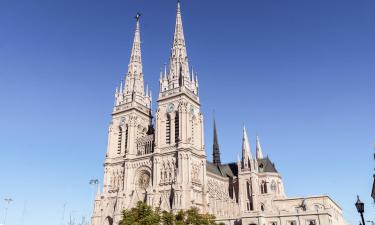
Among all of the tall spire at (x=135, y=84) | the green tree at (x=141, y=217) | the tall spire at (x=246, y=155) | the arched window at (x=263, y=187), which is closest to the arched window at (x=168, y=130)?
the tall spire at (x=135, y=84)

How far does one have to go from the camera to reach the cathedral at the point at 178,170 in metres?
67.4

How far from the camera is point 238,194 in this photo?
8262 centimetres

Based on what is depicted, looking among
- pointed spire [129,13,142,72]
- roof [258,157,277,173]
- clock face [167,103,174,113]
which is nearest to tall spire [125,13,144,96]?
pointed spire [129,13,142,72]

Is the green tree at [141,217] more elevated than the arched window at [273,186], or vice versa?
the arched window at [273,186]

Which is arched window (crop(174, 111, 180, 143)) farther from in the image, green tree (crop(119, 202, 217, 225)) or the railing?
green tree (crop(119, 202, 217, 225))

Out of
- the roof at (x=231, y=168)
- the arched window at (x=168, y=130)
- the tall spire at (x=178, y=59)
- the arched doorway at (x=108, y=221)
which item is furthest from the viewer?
the roof at (x=231, y=168)

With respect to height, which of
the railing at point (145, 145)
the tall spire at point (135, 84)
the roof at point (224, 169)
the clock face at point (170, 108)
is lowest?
the roof at point (224, 169)

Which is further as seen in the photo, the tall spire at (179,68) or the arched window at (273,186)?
the arched window at (273,186)

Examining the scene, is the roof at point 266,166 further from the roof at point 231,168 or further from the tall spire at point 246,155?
the tall spire at point 246,155

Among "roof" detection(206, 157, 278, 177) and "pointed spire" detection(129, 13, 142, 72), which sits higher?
"pointed spire" detection(129, 13, 142, 72)

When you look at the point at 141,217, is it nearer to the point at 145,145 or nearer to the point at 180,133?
the point at 180,133

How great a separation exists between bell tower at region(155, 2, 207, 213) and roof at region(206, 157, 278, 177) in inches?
395

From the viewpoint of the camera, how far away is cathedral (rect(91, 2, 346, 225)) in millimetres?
67375

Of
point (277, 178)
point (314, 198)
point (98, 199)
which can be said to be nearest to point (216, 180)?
point (277, 178)
